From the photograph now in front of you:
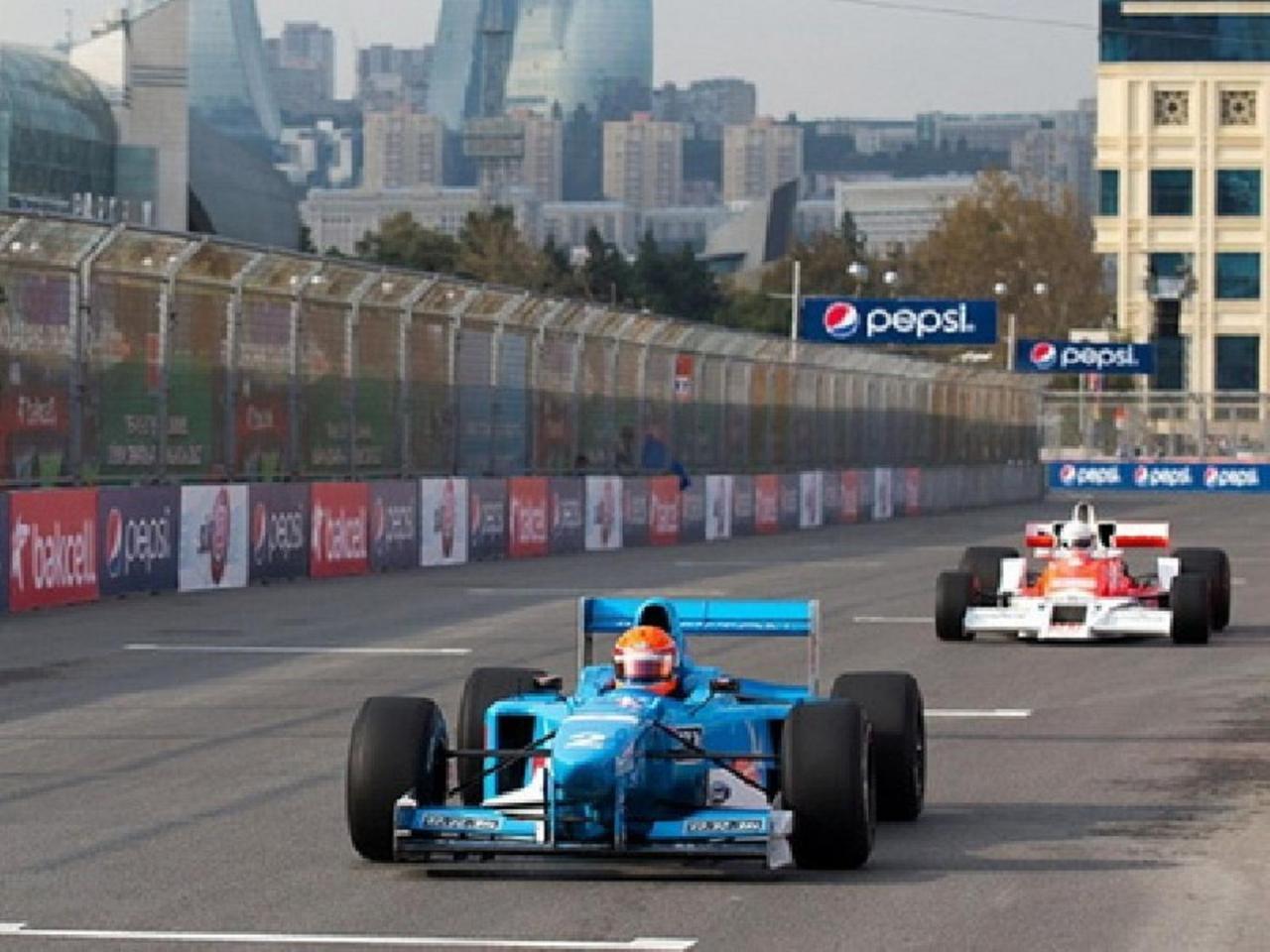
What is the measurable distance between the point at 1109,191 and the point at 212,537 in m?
103

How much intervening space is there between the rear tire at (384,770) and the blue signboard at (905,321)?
69.3 m

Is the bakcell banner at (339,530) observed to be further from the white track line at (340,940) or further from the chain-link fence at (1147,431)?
the chain-link fence at (1147,431)

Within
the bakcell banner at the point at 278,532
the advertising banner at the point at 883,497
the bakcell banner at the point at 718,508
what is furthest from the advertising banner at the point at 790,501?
the bakcell banner at the point at 278,532

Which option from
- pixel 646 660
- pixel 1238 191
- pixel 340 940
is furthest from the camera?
pixel 1238 191

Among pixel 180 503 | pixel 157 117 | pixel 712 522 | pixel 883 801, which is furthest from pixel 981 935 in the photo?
pixel 157 117

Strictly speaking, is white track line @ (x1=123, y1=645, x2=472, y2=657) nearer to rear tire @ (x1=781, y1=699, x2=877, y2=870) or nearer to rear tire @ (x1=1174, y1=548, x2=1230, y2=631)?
rear tire @ (x1=1174, y1=548, x2=1230, y2=631)

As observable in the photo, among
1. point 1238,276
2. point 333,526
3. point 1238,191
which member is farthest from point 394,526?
point 1238,276

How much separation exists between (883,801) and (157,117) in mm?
110839

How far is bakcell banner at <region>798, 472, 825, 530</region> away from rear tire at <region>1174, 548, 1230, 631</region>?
2932 centimetres

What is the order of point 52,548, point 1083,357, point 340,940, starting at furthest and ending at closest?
point 1083,357 < point 52,548 < point 340,940

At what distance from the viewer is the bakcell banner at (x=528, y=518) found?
38653 mm

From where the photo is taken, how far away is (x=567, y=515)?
134 ft

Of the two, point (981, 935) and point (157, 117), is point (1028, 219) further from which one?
point (981, 935)

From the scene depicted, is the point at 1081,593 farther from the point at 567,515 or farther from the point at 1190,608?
the point at 567,515
